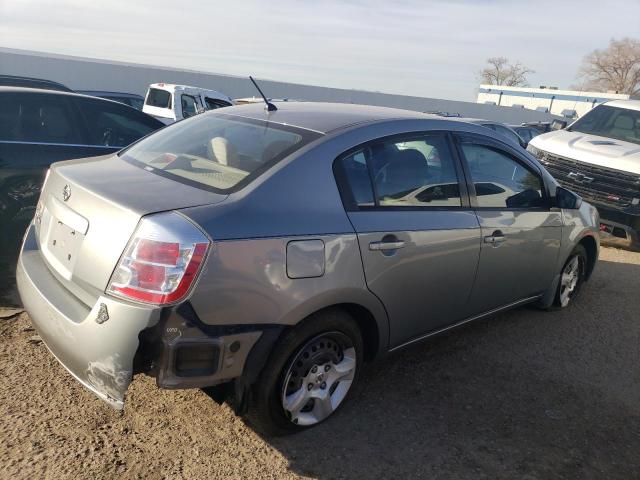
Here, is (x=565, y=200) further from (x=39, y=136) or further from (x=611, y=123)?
(x=611, y=123)

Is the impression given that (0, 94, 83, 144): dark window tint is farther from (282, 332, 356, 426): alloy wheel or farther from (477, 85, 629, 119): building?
(477, 85, 629, 119): building

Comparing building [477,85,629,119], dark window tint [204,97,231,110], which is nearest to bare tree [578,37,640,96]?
building [477,85,629,119]

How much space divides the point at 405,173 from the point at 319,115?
62 centimetres

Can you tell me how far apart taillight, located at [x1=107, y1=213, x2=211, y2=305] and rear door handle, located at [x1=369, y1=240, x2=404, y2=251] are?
0.93 metres

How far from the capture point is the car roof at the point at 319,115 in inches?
122

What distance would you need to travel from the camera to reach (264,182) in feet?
8.50

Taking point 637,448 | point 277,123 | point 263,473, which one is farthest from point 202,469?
point 637,448

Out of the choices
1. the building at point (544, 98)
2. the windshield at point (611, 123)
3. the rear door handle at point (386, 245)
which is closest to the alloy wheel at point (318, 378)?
the rear door handle at point (386, 245)

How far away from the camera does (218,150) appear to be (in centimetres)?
305

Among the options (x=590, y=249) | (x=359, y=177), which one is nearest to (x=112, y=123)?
(x=359, y=177)

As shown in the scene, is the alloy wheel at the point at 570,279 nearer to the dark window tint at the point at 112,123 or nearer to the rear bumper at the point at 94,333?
the rear bumper at the point at 94,333

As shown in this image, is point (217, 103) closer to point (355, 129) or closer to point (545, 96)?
A: point (355, 129)

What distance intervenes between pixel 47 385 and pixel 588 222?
173 inches

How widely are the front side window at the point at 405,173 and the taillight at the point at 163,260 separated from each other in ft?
3.16
